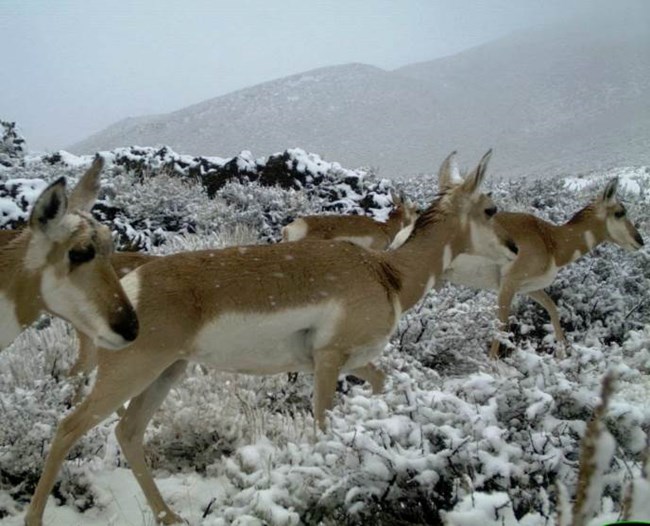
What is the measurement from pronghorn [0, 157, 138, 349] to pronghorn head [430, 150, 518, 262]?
2797mm

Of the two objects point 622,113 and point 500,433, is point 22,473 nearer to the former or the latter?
point 500,433

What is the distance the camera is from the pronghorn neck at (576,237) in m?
7.54

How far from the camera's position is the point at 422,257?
186 inches

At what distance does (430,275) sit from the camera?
472 centimetres

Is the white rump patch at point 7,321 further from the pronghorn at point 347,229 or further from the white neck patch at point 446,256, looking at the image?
the pronghorn at point 347,229

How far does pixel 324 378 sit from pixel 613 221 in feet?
18.5

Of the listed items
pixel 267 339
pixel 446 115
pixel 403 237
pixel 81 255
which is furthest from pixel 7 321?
pixel 446 115

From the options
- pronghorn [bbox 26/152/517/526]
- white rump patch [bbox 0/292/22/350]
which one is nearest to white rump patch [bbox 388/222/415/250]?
pronghorn [bbox 26/152/517/526]

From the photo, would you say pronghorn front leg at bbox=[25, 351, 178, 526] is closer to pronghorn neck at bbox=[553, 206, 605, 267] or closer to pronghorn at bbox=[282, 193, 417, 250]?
pronghorn at bbox=[282, 193, 417, 250]

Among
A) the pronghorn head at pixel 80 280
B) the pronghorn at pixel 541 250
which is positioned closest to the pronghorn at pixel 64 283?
the pronghorn head at pixel 80 280

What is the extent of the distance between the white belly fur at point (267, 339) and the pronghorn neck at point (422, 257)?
785 mm

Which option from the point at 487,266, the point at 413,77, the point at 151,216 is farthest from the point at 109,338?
the point at 413,77

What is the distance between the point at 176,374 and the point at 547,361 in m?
2.14

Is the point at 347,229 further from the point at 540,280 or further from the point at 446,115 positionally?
the point at 446,115
